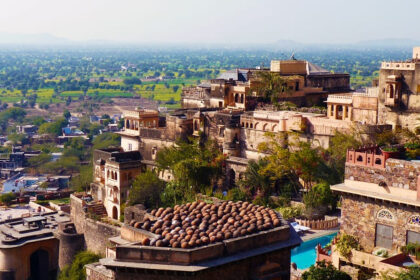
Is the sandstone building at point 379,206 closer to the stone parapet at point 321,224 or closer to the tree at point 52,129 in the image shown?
the stone parapet at point 321,224

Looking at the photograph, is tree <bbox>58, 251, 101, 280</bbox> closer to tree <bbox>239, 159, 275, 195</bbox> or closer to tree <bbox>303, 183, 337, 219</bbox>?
tree <bbox>239, 159, 275, 195</bbox>

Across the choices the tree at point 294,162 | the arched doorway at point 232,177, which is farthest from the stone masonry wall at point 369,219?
the arched doorway at point 232,177

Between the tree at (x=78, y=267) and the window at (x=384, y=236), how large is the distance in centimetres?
1266

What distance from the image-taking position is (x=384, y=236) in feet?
59.5

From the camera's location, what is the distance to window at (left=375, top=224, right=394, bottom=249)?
18.0 meters

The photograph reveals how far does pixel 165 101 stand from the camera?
116125 mm

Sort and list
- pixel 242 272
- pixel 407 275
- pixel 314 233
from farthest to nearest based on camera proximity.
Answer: pixel 314 233
pixel 407 275
pixel 242 272

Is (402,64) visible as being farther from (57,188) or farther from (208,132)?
(57,188)

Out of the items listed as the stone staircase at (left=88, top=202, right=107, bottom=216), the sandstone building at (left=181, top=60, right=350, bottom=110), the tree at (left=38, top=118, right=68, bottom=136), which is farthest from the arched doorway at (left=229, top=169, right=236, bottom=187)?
the tree at (left=38, top=118, right=68, bottom=136)

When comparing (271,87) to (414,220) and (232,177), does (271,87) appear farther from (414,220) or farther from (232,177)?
(414,220)

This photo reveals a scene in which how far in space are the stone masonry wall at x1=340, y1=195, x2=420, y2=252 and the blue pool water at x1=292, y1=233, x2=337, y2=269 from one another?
2.21 metres

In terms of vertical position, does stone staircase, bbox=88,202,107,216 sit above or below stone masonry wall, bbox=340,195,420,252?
below

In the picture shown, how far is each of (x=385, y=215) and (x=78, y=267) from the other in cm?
1391

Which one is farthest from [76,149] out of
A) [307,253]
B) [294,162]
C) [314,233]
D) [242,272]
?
[242,272]
